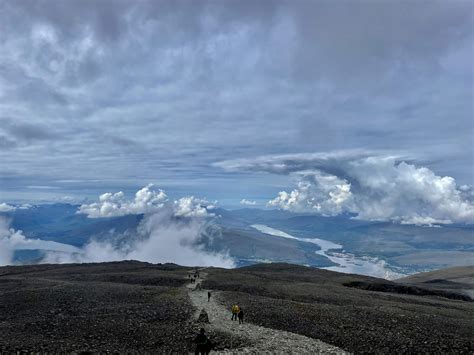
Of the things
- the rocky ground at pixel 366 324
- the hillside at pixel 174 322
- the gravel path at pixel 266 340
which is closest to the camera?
the gravel path at pixel 266 340

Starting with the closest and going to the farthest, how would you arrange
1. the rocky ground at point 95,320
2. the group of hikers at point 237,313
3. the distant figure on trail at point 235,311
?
the rocky ground at point 95,320 → the group of hikers at point 237,313 → the distant figure on trail at point 235,311

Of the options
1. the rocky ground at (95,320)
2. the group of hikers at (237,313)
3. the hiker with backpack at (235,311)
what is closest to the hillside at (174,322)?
the rocky ground at (95,320)

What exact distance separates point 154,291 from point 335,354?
41.6 meters

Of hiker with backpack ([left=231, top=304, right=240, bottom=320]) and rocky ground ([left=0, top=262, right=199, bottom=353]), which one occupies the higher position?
hiker with backpack ([left=231, top=304, right=240, bottom=320])

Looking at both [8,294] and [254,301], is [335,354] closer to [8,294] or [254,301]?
[254,301]

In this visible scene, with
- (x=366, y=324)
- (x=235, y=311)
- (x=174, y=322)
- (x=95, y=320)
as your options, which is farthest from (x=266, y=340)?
(x=95, y=320)

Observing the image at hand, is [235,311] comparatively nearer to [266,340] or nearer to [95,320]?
[266,340]

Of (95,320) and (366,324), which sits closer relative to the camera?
(95,320)

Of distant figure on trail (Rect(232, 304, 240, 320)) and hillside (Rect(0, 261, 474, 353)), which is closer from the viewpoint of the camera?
hillside (Rect(0, 261, 474, 353))

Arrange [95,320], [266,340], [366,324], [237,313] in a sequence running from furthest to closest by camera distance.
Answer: [366,324] → [237,313] → [95,320] → [266,340]

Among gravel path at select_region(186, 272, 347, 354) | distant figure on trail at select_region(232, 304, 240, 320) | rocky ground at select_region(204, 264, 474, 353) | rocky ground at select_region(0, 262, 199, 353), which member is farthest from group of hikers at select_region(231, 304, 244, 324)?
rocky ground at select_region(0, 262, 199, 353)

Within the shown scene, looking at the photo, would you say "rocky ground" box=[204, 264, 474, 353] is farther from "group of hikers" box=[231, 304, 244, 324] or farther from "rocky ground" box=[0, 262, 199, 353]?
"rocky ground" box=[0, 262, 199, 353]

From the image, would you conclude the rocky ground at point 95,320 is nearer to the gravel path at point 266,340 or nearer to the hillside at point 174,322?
the hillside at point 174,322

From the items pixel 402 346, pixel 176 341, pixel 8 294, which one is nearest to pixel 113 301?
pixel 8 294
